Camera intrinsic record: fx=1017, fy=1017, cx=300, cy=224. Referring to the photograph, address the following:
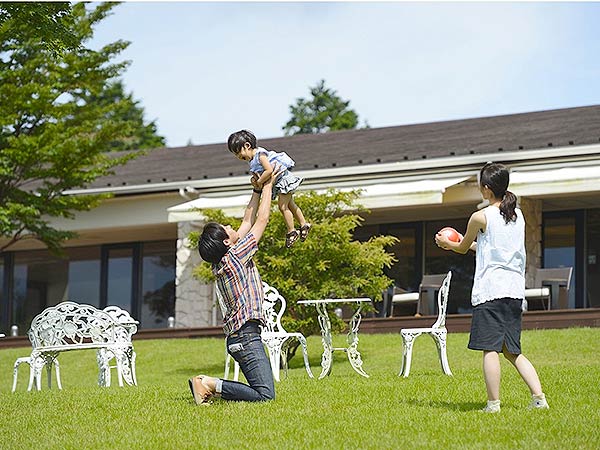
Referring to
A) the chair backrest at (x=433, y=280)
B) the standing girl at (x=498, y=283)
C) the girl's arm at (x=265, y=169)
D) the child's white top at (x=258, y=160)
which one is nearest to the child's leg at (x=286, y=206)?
the child's white top at (x=258, y=160)

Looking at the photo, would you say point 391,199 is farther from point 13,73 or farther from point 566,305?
point 13,73

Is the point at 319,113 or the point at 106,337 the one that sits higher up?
the point at 319,113

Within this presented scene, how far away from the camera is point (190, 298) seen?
1934 cm

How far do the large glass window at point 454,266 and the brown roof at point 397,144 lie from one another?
1.65m

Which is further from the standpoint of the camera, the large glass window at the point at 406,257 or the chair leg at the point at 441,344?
the large glass window at the point at 406,257

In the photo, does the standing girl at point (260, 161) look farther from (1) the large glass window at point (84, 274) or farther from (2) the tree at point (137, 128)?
(2) the tree at point (137, 128)

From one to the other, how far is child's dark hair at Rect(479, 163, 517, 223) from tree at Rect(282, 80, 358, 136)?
3830 centimetres

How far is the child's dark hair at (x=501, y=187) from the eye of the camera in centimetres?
707

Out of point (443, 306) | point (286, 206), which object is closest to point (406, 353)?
point (443, 306)

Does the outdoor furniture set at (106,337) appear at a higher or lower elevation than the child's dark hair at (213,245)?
lower

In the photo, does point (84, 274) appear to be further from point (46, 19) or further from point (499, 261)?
point (499, 261)

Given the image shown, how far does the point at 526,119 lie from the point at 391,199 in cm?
502

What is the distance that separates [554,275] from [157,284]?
9.00m

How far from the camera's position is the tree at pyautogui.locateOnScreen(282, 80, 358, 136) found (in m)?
45.6
